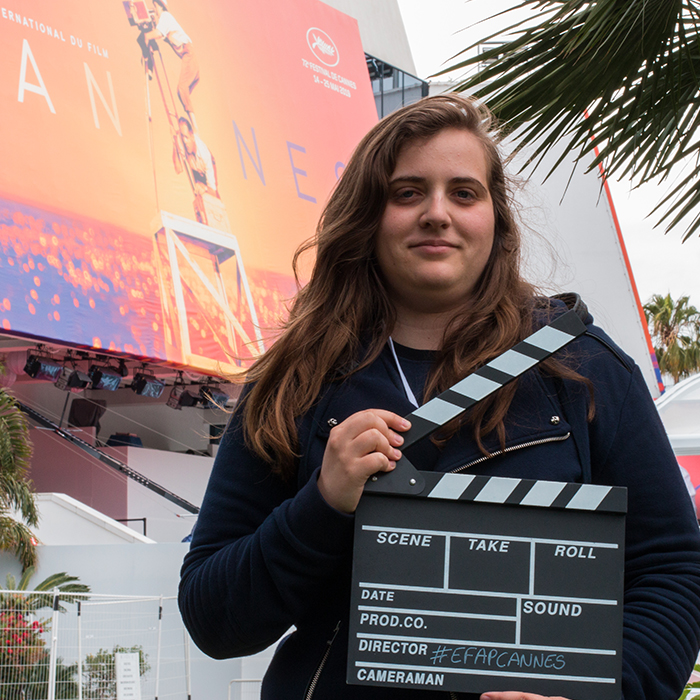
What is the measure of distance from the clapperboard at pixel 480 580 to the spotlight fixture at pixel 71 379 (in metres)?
15.0

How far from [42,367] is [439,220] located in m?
14.6

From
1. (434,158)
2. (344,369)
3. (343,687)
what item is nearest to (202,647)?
(343,687)

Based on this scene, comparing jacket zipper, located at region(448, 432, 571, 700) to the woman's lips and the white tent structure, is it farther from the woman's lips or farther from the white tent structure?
the white tent structure

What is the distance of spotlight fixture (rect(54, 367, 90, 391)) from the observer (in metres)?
15.4

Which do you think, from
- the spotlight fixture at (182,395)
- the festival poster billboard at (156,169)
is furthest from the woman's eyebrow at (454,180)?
the spotlight fixture at (182,395)

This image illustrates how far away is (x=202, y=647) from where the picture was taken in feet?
4.56

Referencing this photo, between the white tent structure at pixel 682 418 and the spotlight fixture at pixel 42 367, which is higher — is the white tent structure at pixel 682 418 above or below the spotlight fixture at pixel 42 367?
below

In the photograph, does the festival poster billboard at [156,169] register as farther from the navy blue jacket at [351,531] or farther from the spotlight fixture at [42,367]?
the navy blue jacket at [351,531]

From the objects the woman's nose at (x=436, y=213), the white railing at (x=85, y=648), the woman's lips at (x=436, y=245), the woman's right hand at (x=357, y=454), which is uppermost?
the woman's nose at (x=436, y=213)

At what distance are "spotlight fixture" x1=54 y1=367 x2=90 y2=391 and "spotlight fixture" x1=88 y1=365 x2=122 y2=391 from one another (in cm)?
23

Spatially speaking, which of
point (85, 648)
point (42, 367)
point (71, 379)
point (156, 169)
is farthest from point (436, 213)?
point (71, 379)

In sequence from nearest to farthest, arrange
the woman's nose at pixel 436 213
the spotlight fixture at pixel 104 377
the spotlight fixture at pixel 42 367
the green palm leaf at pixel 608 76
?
the woman's nose at pixel 436 213, the green palm leaf at pixel 608 76, the spotlight fixture at pixel 42 367, the spotlight fixture at pixel 104 377

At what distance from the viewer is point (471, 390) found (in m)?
1.28

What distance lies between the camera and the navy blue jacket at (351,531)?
48.9 inches
